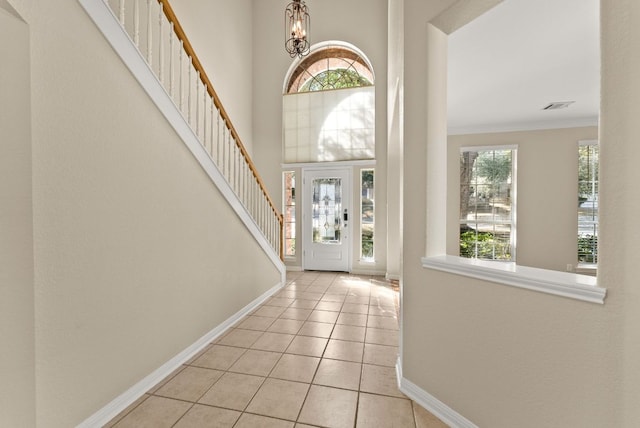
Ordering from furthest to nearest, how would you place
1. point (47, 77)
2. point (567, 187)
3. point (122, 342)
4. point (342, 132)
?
point (342, 132) → point (567, 187) → point (122, 342) → point (47, 77)

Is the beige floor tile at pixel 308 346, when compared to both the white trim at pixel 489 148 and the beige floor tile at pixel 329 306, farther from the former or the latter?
the white trim at pixel 489 148

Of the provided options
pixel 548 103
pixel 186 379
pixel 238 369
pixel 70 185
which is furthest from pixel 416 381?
pixel 548 103

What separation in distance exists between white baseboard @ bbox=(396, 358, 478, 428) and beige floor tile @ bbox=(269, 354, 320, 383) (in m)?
0.67

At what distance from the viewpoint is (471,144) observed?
521cm

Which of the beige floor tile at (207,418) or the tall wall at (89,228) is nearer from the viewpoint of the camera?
the tall wall at (89,228)

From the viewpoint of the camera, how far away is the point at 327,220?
5848 mm

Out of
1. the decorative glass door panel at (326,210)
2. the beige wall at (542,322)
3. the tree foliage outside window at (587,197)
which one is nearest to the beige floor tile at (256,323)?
the beige wall at (542,322)

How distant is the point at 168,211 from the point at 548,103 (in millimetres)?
4779

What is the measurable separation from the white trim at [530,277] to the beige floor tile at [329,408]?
103 centimetres

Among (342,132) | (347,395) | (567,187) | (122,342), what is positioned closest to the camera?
(122,342)

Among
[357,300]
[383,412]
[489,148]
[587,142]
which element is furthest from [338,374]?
[587,142]

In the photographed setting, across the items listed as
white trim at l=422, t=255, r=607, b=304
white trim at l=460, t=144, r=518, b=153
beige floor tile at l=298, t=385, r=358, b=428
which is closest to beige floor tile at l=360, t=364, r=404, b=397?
beige floor tile at l=298, t=385, r=358, b=428

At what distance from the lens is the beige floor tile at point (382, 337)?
2.80 m

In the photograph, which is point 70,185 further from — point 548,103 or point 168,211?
point 548,103
